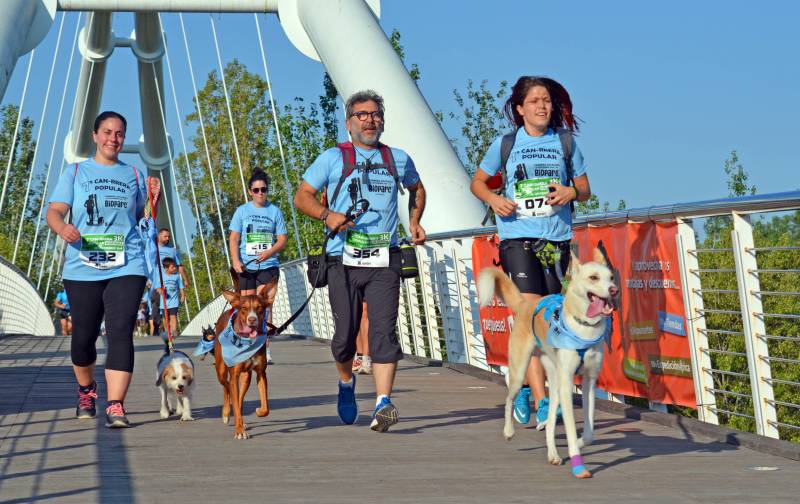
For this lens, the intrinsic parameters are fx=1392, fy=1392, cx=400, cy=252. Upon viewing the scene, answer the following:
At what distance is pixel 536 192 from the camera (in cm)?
718

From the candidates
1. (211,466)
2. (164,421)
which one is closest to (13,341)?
(164,421)

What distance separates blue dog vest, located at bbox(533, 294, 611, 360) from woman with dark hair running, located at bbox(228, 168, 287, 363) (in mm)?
6207

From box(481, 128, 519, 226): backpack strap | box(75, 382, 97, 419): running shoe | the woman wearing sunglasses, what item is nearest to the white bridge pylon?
→ the woman wearing sunglasses

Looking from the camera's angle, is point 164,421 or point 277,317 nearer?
point 164,421

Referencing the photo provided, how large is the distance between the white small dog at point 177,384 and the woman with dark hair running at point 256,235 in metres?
3.72

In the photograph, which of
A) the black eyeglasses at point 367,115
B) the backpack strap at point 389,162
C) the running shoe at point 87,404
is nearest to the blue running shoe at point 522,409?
the backpack strap at point 389,162

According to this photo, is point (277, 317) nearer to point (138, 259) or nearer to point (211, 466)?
point (138, 259)

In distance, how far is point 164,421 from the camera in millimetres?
8234

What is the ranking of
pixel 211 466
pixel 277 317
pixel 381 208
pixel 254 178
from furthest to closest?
pixel 277 317 → pixel 254 178 → pixel 381 208 → pixel 211 466

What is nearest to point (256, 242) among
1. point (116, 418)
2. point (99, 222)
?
point (99, 222)

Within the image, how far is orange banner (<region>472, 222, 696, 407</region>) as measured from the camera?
7.76 m

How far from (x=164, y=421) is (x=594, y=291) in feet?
11.2

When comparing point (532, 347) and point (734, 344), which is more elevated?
point (532, 347)

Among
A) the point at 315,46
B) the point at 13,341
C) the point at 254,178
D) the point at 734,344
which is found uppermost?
the point at 315,46
